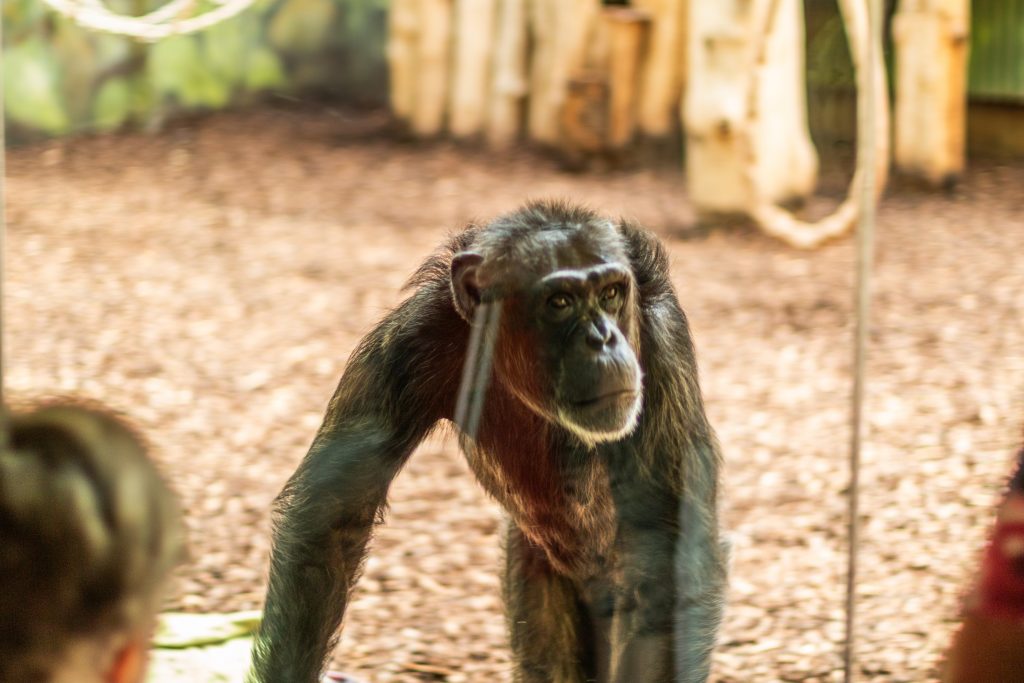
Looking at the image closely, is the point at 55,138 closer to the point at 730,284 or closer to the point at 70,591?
the point at 730,284

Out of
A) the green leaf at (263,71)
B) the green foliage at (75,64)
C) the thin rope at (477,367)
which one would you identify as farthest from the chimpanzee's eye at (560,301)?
the green foliage at (75,64)

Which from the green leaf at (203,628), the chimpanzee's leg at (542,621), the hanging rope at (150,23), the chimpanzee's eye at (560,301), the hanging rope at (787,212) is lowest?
the green leaf at (203,628)

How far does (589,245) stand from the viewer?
8.72 feet

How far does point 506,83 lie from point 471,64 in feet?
0.87

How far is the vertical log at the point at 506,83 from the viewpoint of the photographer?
7379 millimetres

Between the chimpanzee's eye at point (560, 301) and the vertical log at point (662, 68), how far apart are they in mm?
5044

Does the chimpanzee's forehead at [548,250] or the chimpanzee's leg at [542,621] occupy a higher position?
the chimpanzee's forehead at [548,250]

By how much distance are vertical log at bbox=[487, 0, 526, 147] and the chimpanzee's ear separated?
482cm

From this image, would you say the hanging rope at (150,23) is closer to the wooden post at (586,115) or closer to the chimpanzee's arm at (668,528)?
the chimpanzee's arm at (668,528)

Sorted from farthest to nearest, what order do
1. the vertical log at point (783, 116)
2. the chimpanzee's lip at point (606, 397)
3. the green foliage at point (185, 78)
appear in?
the green foliage at point (185, 78) → the vertical log at point (783, 116) → the chimpanzee's lip at point (606, 397)

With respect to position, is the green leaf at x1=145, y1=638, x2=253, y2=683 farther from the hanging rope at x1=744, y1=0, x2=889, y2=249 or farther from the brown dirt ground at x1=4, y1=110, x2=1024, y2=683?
the hanging rope at x1=744, y1=0, x2=889, y2=249

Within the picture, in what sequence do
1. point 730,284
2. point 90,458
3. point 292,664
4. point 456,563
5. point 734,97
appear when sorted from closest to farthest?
point 90,458
point 292,664
point 456,563
point 730,284
point 734,97

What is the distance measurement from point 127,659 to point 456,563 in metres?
2.70

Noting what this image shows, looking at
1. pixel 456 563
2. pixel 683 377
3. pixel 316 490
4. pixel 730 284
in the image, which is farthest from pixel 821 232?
pixel 316 490
